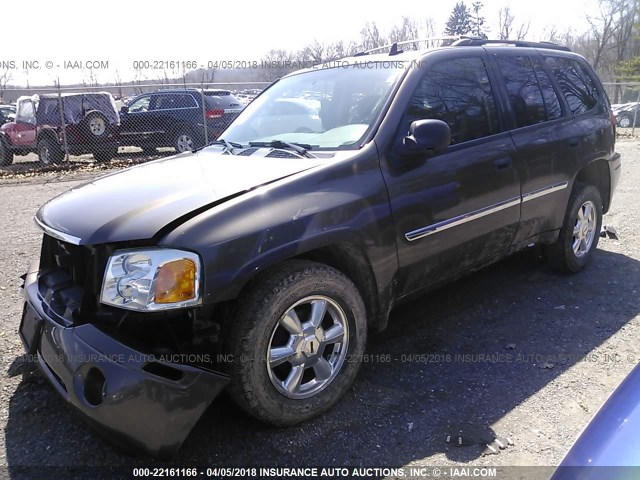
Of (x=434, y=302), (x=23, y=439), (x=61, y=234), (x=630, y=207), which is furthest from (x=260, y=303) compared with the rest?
(x=630, y=207)

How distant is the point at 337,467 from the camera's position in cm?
239

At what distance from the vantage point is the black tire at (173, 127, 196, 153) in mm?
13047

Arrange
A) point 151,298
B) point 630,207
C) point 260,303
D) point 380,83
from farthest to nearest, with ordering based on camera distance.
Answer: point 630,207
point 380,83
point 260,303
point 151,298

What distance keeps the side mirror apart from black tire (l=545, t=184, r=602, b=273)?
206 centimetres

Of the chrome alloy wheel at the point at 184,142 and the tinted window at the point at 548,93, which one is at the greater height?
the tinted window at the point at 548,93

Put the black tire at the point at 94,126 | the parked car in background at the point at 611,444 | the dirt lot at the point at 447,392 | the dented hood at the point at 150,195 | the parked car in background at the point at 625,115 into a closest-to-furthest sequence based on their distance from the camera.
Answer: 1. the parked car in background at the point at 611,444
2. the dented hood at the point at 150,195
3. the dirt lot at the point at 447,392
4. the black tire at the point at 94,126
5. the parked car in background at the point at 625,115

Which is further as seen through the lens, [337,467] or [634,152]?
[634,152]

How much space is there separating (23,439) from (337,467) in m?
1.57

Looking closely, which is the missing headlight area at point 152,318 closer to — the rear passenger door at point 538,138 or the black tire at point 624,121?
the rear passenger door at point 538,138

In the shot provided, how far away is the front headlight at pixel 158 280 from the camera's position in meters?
2.21

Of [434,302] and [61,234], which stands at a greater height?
[61,234]

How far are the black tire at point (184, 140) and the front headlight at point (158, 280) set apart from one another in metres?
11.3

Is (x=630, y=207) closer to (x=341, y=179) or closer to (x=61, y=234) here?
(x=341, y=179)

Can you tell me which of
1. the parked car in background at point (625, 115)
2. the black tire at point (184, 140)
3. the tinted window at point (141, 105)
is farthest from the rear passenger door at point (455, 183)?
the parked car in background at point (625, 115)
